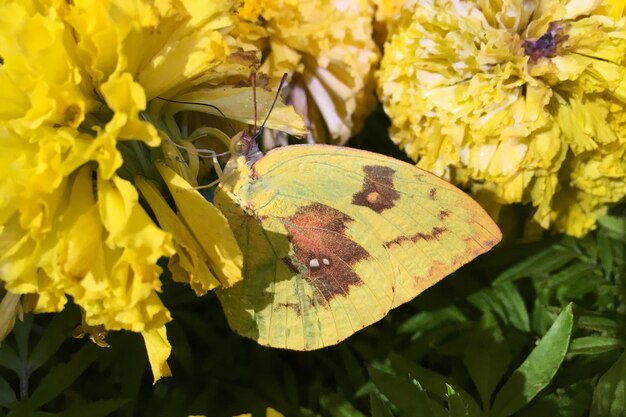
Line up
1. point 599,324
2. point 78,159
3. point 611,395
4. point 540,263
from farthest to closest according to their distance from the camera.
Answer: point 540,263 → point 599,324 → point 611,395 → point 78,159

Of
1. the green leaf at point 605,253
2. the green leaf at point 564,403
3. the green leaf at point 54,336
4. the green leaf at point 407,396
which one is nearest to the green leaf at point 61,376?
the green leaf at point 54,336

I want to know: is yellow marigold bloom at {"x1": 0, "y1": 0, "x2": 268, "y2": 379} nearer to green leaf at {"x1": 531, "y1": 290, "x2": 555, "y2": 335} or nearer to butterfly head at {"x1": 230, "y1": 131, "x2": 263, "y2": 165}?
butterfly head at {"x1": 230, "y1": 131, "x2": 263, "y2": 165}

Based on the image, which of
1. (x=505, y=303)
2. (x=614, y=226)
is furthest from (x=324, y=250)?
(x=614, y=226)

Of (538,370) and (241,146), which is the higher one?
(241,146)

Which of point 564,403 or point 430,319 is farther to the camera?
point 430,319

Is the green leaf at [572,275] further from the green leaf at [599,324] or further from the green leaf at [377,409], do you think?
the green leaf at [377,409]

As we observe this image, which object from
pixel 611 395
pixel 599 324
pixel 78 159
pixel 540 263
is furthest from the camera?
pixel 540 263

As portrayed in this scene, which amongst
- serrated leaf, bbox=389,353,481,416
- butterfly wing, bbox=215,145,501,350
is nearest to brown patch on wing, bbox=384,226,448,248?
butterfly wing, bbox=215,145,501,350

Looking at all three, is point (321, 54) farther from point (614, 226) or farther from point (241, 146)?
point (614, 226)
